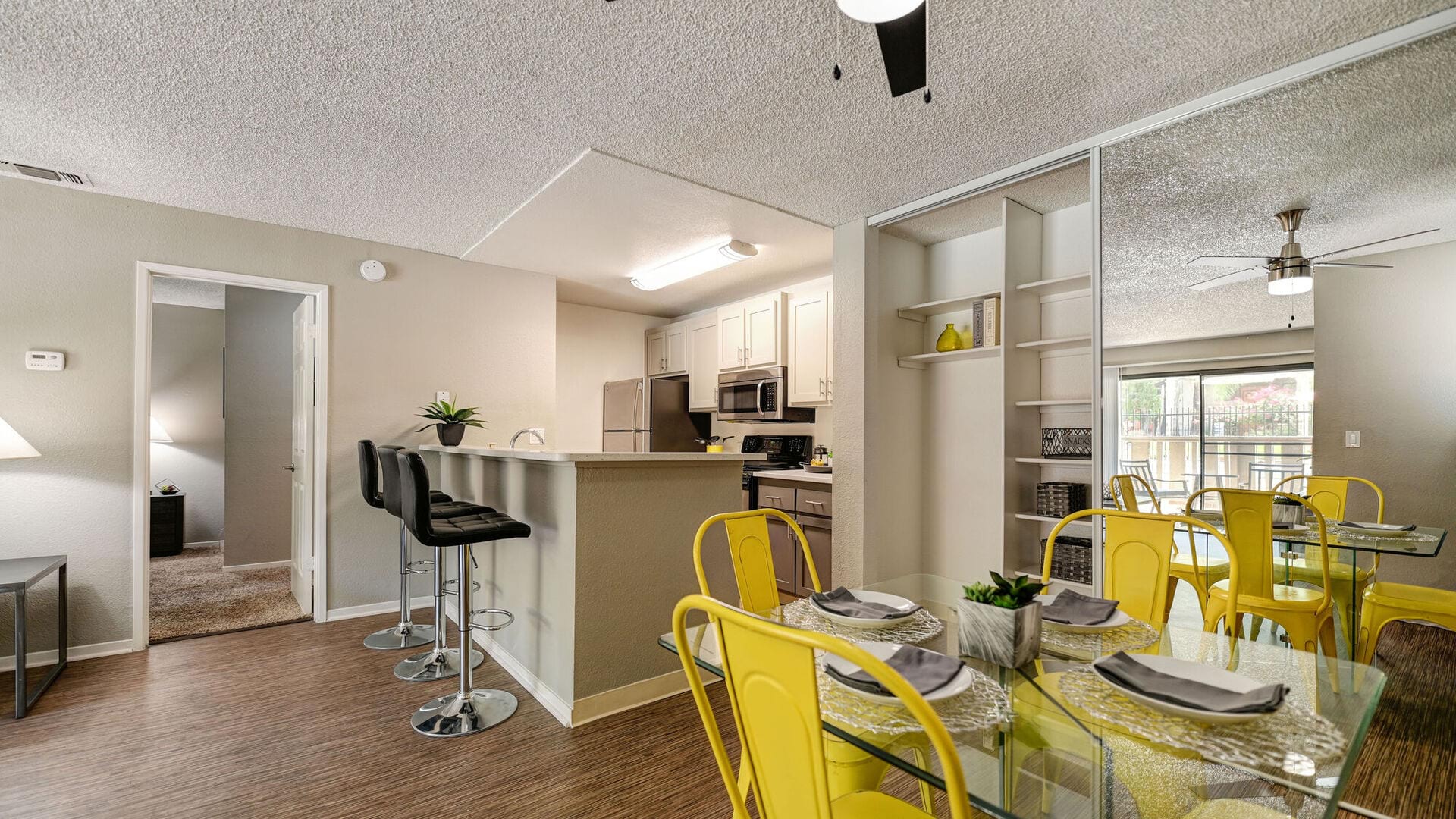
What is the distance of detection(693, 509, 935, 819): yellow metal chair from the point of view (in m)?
1.46

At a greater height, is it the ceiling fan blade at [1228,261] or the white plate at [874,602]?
the ceiling fan blade at [1228,261]

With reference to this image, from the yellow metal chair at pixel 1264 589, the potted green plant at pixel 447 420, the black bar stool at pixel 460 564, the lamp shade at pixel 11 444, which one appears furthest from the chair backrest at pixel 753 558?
the lamp shade at pixel 11 444

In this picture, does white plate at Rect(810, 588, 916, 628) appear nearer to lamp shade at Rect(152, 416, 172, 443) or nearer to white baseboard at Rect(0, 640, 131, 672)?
white baseboard at Rect(0, 640, 131, 672)

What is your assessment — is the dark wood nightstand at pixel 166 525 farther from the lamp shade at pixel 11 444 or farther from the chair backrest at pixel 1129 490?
the chair backrest at pixel 1129 490

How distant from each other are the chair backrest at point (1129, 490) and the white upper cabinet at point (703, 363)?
3287mm

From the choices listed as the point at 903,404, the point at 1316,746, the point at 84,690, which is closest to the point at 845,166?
the point at 903,404

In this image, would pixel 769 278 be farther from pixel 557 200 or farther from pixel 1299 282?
pixel 1299 282

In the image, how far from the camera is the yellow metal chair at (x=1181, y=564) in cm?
205

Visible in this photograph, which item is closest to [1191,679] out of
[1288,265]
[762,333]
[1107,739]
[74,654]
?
[1107,739]

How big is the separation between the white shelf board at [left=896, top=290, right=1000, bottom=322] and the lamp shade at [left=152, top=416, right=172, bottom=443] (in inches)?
264

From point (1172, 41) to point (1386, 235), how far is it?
91 cm

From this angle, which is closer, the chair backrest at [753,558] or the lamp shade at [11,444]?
the chair backrest at [753,558]

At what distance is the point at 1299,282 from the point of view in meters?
2.13

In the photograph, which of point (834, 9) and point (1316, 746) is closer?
point (1316, 746)
